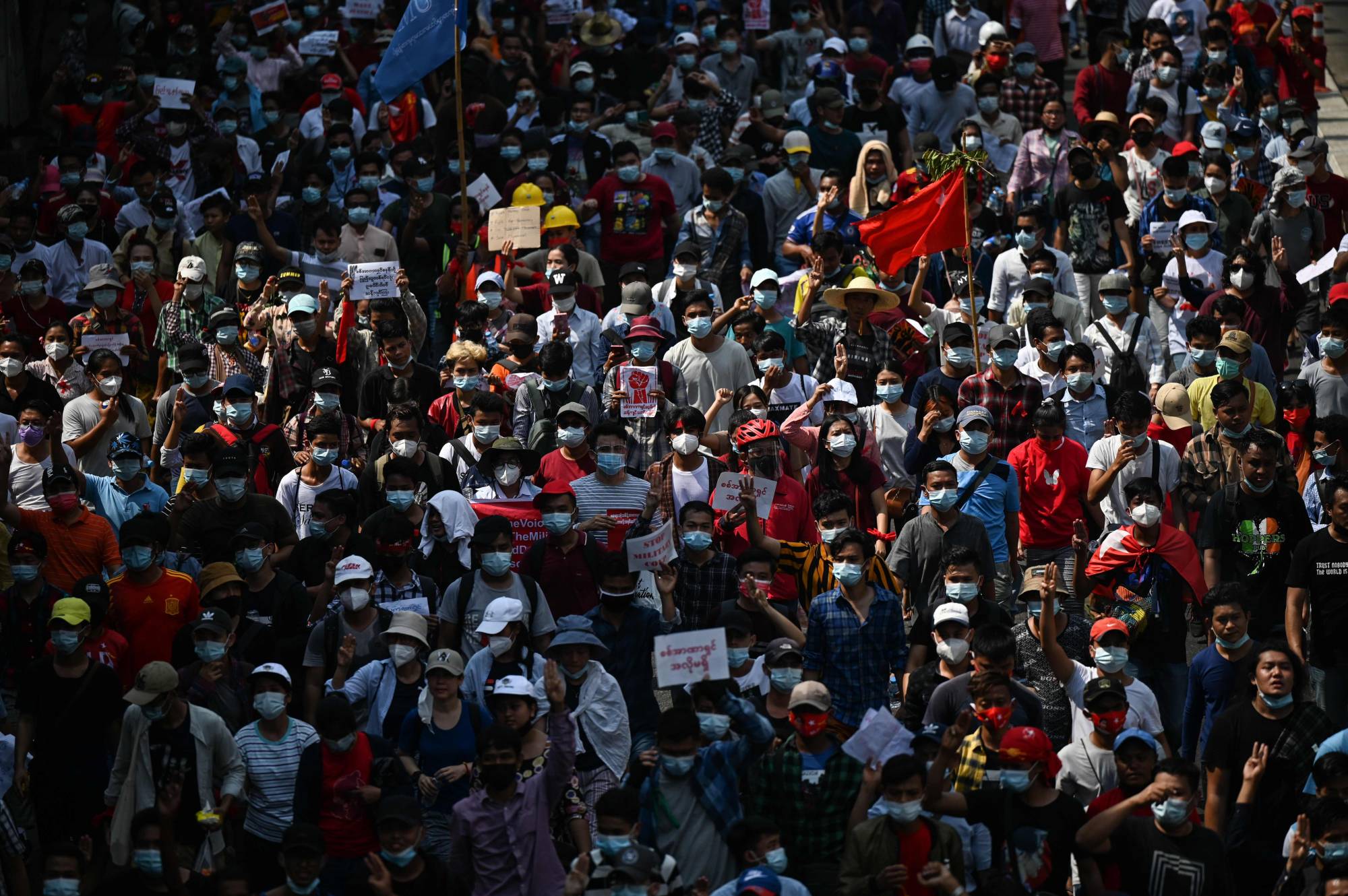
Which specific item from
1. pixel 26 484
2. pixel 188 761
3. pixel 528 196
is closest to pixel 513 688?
pixel 188 761

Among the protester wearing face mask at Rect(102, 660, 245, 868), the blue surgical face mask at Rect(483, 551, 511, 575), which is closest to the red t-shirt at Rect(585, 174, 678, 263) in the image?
the blue surgical face mask at Rect(483, 551, 511, 575)

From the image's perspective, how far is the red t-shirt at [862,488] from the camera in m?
15.2

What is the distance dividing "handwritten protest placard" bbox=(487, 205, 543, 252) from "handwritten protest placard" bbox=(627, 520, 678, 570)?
6.33 metres

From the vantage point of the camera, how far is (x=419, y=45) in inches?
775

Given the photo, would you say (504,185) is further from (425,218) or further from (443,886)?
(443,886)

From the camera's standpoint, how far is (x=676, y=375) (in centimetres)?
1664

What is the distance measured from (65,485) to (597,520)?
3471 millimetres

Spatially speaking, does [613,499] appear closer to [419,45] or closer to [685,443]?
[685,443]

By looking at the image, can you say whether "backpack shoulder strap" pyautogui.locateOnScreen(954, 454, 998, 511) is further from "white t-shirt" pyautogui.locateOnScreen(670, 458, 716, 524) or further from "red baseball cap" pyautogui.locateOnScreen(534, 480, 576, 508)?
"red baseball cap" pyautogui.locateOnScreen(534, 480, 576, 508)

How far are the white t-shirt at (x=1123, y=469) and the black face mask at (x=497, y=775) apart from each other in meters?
5.36

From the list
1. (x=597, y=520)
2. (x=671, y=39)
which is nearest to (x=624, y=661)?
(x=597, y=520)

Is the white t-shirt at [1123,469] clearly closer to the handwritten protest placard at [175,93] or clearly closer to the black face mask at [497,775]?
the black face mask at [497,775]

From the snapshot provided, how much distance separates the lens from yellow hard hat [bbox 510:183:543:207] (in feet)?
64.8

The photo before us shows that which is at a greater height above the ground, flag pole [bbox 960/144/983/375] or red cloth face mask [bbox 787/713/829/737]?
flag pole [bbox 960/144/983/375]
